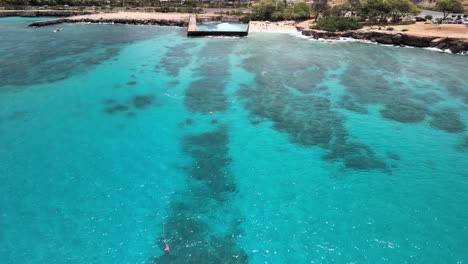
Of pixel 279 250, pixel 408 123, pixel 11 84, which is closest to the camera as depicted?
pixel 279 250

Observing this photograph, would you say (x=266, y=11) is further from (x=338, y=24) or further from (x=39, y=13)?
(x=39, y=13)

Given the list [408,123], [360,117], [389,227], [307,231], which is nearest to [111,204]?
[307,231]

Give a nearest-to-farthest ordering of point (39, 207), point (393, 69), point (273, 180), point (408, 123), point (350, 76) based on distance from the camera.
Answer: point (39, 207)
point (273, 180)
point (408, 123)
point (350, 76)
point (393, 69)

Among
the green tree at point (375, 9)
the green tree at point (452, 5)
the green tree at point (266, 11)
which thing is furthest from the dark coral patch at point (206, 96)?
the green tree at point (452, 5)

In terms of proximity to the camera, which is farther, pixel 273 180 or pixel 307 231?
pixel 273 180

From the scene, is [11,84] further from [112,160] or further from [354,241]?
[354,241]

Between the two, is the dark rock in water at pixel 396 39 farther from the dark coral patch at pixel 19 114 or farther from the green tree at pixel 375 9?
the dark coral patch at pixel 19 114

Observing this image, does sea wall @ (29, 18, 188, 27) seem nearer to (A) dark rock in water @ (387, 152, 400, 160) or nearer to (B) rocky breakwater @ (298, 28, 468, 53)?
(B) rocky breakwater @ (298, 28, 468, 53)
